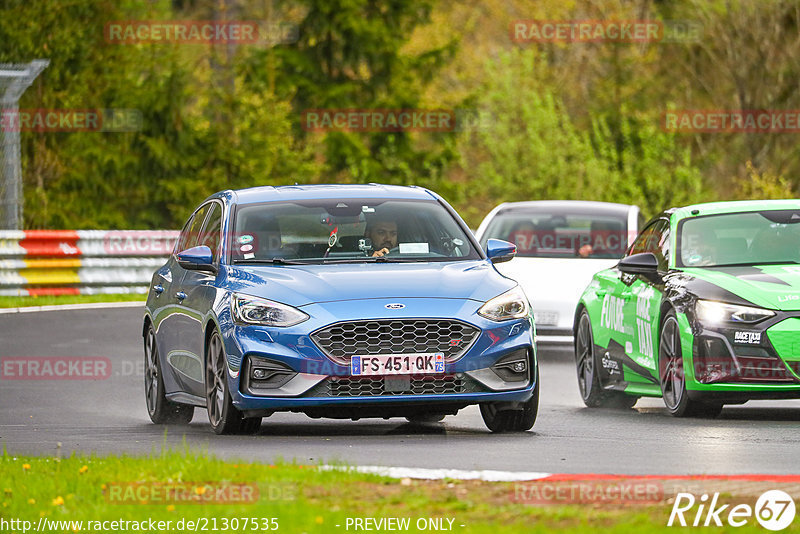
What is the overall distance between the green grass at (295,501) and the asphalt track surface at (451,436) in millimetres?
779

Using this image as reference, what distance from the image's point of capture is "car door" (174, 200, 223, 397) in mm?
11609

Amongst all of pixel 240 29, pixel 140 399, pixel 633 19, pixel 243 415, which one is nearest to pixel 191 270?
pixel 243 415

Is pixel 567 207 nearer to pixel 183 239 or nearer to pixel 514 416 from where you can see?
pixel 183 239

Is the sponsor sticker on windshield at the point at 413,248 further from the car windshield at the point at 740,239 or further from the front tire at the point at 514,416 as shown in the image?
the car windshield at the point at 740,239

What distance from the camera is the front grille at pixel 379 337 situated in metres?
10.6

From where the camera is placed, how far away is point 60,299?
25.2 m

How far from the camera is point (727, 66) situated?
4591cm

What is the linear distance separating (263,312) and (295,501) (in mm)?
3487

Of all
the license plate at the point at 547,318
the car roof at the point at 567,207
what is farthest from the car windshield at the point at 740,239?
the car roof at the point at 567,207

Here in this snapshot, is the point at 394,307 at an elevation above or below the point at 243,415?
above

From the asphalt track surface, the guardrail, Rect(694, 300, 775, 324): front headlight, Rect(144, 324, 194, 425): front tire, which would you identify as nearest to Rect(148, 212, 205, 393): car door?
Rect(144, 324, 194, 425): front tire

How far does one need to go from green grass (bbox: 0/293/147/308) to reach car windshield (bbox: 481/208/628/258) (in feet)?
23.0

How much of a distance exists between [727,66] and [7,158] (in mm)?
25573

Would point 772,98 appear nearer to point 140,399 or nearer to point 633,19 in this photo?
point 633,19
